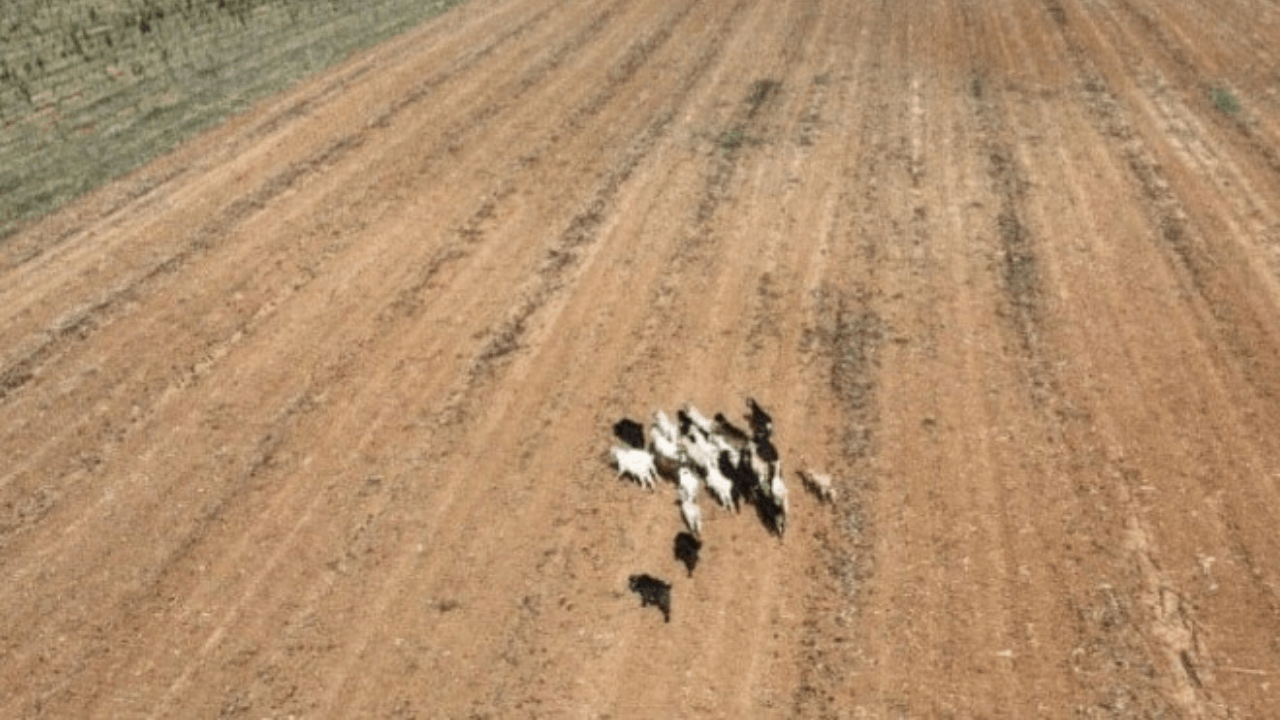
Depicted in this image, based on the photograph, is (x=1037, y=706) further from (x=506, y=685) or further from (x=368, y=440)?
(x=368, y=440)

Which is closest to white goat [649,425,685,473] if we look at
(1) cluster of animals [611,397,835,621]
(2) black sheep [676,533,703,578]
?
(1) cluster of animals [611,397,835,621]

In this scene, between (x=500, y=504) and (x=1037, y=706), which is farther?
(x=500, y=504)

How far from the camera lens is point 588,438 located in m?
9.29

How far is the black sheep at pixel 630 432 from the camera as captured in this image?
30.0 ft

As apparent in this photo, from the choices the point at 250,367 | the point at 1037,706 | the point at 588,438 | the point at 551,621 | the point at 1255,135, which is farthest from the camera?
the point at 1255,135

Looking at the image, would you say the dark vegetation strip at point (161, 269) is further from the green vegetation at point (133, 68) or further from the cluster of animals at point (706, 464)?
the cluster of animals at point (706, 464)

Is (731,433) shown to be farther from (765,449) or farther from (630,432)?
(630,432)

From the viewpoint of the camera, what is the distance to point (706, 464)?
872 centimetres

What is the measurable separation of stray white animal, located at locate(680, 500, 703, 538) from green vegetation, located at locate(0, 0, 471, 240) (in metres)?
11.1

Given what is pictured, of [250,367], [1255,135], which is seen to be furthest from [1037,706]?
[1255,135]

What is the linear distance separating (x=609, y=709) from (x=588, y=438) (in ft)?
9.87

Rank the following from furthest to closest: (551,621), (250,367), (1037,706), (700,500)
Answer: (250,367) < (700,500) < (551,621) < (1037,706)

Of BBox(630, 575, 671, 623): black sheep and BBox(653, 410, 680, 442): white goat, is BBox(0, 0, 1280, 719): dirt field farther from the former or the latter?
BBox(653, 410, 680, 442): white goat

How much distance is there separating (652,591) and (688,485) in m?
1.17
